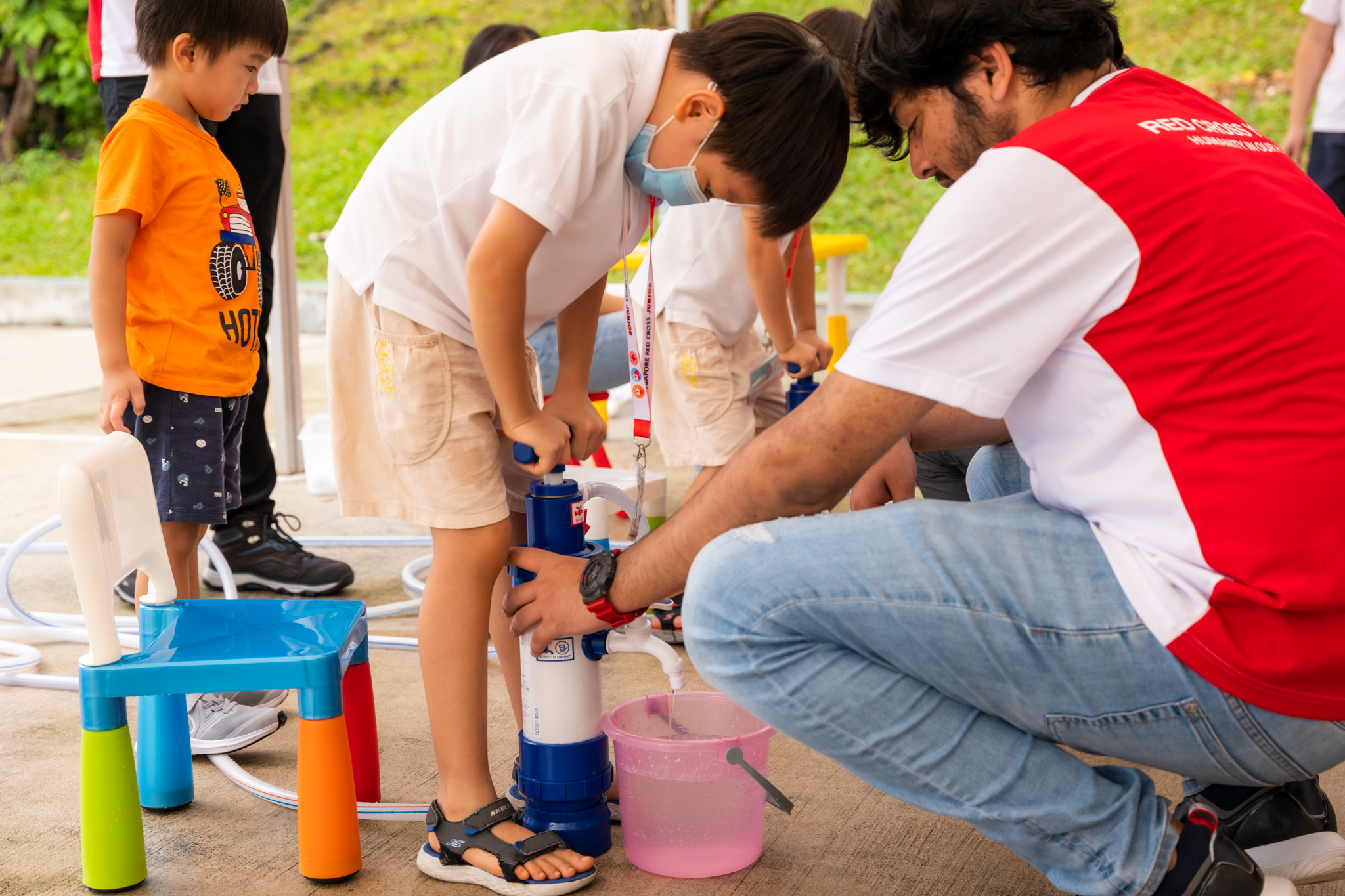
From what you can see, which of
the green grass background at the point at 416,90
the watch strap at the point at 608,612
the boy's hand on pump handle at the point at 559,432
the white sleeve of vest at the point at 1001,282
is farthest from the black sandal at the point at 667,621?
the green grass background at the point at 416,90

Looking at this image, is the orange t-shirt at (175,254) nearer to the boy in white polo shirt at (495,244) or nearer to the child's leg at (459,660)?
the boy in white polo shirt at (495,244)

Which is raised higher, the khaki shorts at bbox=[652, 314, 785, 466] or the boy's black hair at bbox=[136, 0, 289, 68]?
the boy's black hair at bbox=[136, 0, 289, 68]

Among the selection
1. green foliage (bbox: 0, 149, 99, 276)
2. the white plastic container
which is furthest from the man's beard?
green foliage (bbox: 0, 149, 99, 276)

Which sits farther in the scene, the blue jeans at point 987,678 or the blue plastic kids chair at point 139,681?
the blue plastic kids chair at point 139,681

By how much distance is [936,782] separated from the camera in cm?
125

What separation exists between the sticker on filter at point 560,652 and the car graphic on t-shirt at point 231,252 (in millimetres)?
984

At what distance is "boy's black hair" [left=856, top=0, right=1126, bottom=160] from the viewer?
136cm

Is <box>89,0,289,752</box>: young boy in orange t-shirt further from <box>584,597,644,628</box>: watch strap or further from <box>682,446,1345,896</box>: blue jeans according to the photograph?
<box>682,446,1345,896</box>: blue jeans

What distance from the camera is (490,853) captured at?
1.50 meters

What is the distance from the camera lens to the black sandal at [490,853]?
1.47 metres

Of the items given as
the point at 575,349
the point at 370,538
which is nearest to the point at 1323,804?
the point at 575,349

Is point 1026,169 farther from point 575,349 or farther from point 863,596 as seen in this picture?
point 575,349

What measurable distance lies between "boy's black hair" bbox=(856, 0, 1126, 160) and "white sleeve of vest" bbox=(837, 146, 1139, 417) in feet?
0.97

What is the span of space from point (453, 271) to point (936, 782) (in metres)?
0.90
